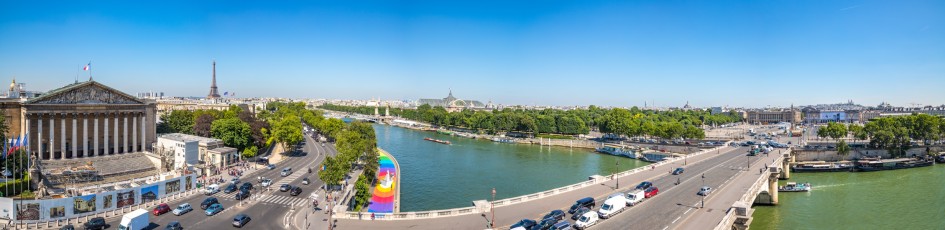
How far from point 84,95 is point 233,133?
46.4ft

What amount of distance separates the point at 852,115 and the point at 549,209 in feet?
691

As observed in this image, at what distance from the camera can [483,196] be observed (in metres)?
43.6

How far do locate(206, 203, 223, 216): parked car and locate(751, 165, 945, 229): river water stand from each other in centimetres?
3793

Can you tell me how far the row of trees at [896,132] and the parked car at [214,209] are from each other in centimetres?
7661

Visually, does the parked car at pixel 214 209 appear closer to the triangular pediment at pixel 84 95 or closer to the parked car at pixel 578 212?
the parked car at pixel 578 212

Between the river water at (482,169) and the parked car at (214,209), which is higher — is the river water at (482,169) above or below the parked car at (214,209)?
below

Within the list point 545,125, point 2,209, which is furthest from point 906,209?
point 545,125

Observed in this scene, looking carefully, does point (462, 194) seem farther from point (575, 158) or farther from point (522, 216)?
point (575, 158)

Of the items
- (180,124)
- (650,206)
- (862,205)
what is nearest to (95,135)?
(180,124)

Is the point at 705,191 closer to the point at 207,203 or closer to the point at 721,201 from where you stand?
the point at 721,201

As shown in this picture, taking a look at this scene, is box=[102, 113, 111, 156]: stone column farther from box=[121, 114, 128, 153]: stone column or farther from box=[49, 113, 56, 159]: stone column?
box=[49, 113, 56, 159]: stone column

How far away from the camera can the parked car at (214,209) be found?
97.6 ft

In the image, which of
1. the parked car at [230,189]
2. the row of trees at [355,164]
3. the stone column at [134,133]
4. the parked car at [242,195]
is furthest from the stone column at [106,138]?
the parked car at [242,195]

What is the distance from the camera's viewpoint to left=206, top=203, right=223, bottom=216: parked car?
97.6ft
